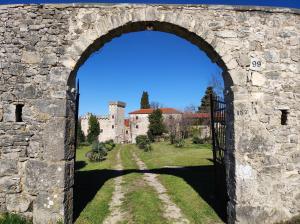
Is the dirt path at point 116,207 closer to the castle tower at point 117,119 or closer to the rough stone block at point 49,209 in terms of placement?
the rough stone block at point 49,209

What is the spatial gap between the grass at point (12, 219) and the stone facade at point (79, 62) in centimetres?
13

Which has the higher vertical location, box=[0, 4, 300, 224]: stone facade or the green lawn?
box=[0, 4, 300, 224]: stone facade

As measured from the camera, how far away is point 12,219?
5.66m

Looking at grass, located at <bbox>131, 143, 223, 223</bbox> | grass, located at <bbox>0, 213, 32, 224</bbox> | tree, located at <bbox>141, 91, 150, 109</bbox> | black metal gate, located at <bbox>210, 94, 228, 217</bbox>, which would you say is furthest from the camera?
tree, located at <bbox>141, 91, 150, 109</bbox>

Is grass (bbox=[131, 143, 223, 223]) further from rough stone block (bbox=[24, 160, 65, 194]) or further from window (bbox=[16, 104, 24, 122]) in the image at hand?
window (bbox=[16, 104, 24, 122])

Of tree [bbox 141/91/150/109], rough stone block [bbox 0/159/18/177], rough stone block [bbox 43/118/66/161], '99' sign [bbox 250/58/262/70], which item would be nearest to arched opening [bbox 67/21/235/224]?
rough stone block [bbox 43/118/66/161]

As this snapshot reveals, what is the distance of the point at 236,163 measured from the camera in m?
5.94

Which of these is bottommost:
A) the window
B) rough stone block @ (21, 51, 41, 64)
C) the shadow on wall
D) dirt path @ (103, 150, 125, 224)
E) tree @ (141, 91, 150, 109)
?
dirt path @ (103, 150, 125, 224)

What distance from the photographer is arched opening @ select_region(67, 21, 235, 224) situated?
242 inches

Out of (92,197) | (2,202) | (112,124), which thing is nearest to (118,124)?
(112,124)

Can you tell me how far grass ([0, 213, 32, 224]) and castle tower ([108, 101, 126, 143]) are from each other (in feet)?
163

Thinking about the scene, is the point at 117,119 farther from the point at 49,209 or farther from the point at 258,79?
the point at 258,79

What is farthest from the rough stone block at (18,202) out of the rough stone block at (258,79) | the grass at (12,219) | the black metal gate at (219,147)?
the rough stone block at (258,79)

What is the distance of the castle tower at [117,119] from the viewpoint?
183 feet
